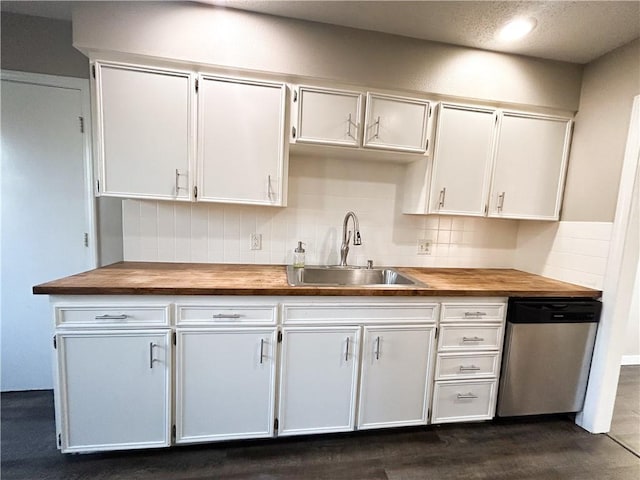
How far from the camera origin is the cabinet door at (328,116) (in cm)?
178

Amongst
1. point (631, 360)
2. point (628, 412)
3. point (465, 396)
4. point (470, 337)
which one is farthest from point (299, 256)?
point (631, 360)

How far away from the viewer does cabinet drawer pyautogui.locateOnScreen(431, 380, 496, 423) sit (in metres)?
1.82

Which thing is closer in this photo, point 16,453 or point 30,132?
point 16,453

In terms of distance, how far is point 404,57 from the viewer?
1.82 m

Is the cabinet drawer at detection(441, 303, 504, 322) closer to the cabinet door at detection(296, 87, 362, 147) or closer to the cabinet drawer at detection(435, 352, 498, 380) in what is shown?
the cabinet drawer at detection(435, 352, 498, 380)

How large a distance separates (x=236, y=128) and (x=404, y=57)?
1147 mm

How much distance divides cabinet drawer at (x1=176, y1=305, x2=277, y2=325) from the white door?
1107 millimetres

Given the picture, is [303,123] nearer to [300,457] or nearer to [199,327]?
[199,327]

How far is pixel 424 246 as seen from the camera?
2398 millimetres

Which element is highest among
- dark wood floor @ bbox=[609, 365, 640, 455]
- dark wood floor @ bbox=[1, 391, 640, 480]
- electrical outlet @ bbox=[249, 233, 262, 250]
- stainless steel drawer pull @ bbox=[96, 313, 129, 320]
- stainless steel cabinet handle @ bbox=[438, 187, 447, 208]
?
stainless steel cabinet handle @ bbox=[438, 187, 447, 208]

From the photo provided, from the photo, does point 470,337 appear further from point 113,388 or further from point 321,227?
point 113,388

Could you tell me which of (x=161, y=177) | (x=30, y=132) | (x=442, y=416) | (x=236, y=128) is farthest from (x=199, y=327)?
(x=30, y=132)

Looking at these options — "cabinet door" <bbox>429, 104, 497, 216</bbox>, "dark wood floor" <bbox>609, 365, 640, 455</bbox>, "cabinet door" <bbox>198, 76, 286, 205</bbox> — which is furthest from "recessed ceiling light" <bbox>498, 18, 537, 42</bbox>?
"dark wood floor" <bbox>609, 365, 640, 455</bbox>

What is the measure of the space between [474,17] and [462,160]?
81 centimetres
